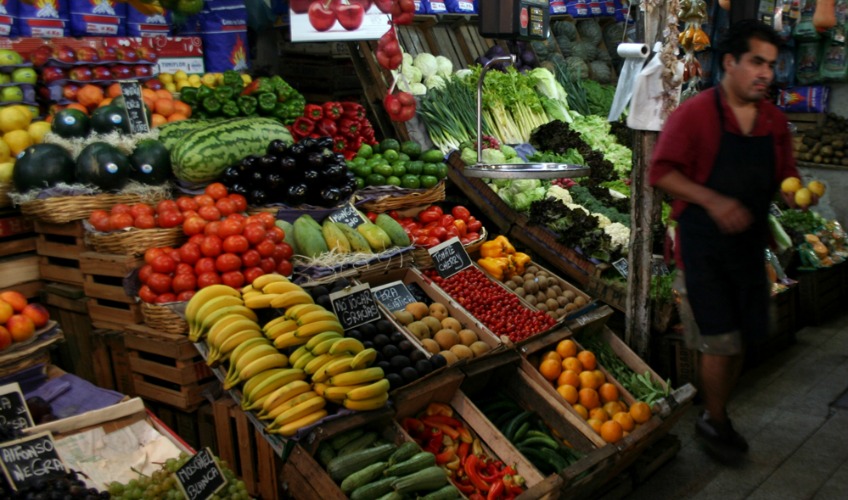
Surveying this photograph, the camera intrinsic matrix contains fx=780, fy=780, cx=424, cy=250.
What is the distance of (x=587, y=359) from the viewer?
4.23 meters

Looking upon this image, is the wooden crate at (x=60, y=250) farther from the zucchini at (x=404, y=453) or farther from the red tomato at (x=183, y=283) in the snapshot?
the zucchini at (x=404, y=453)

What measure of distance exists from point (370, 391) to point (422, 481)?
415 millimetres

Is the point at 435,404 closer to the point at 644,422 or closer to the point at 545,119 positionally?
the point at 644,422

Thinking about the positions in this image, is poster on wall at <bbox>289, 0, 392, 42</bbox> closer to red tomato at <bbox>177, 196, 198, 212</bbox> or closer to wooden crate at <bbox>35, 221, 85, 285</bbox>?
red tomato at <bbox>177, 196, 198, 212</bbox>

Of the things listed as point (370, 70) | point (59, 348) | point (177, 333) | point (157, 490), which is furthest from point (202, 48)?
point (157, 490)

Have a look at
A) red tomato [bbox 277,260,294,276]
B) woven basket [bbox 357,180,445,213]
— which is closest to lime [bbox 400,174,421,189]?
woven basket [bbox 357,180,445,213]

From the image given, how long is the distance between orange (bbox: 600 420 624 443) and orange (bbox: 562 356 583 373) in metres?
0.41

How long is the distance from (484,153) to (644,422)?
2961 mm

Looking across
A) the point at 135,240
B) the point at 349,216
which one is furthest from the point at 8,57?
the point at 349,216

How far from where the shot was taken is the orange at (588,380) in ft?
13.4

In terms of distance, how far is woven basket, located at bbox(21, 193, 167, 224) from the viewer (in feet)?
13.3

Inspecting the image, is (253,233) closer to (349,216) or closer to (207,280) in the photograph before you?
(207,280)

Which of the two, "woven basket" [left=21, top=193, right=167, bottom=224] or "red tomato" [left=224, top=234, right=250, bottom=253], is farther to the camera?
"woven basket" [left=21, top=193, right=167, bottom=224]

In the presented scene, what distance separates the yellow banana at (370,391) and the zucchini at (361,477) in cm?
27
